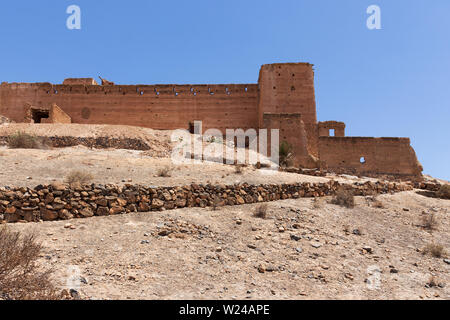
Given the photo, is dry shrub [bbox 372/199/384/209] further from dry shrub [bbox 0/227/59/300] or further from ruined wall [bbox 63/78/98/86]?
ruined wall [bbox 63/78/98/86]

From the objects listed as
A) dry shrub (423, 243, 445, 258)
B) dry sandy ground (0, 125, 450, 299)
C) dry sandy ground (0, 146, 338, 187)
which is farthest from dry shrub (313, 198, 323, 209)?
dry shrub (423, 243, 445, 258)

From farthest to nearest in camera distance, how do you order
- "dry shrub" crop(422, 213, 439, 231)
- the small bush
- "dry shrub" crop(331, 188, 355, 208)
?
1. the small bush
2. "dry shrub" crop(331, 188, 355, 208)
3. "dry shrub" crop(422, 213, 439, 231)

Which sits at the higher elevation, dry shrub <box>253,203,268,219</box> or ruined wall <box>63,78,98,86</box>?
ruined wall <box>63,78,98,86</box>

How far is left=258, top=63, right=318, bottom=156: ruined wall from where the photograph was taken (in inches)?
802

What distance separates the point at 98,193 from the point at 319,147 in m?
17.7

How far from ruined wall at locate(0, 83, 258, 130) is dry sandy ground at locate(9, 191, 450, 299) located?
51.3 ft

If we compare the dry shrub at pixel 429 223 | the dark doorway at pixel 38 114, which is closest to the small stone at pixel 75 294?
the dry shrub at pixel 429 223

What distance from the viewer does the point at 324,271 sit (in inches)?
186

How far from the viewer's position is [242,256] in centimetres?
502

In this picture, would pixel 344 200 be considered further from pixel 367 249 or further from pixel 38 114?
pixel 38 114

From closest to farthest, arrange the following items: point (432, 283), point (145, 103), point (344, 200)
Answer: point (432, 283) < point (344, 200) < point (145, 103)

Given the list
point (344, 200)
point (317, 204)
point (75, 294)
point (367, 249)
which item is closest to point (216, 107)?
point (344, 200)

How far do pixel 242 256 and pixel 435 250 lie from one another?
4131mm

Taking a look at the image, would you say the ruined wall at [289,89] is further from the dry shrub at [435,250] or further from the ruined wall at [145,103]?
the dry shrub at [435,250]
